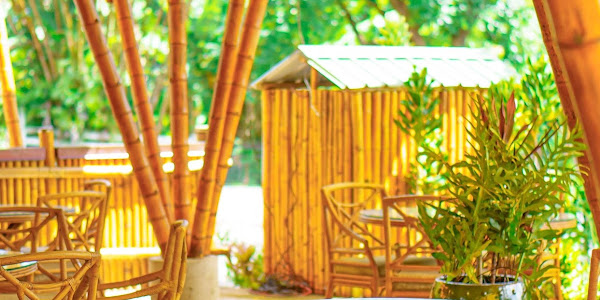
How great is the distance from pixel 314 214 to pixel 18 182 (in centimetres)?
227

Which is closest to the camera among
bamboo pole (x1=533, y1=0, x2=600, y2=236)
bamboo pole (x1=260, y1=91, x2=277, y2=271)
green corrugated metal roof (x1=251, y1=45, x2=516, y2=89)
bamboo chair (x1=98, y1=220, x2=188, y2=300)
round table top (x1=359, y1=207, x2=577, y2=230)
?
bamboo pole (x1=533, y1=0, x2=600, y2=236)

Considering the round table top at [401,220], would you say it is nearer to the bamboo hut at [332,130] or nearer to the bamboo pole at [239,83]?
the bamboo pole at [239,83]

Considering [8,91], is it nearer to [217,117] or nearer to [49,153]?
[49,153]

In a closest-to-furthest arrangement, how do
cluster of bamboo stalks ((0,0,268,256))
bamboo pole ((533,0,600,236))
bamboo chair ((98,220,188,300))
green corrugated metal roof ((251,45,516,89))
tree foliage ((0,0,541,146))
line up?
bamboo pole ((533,0,600,236)), bamboo chair ((98,220,188,300)), cluster of bamboo stalks ((0,0,268,256)), green corrugated metal roof ((251,45,516,89)), tree foliage ((0,0,541,146))

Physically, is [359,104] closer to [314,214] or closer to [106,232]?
[314,214]

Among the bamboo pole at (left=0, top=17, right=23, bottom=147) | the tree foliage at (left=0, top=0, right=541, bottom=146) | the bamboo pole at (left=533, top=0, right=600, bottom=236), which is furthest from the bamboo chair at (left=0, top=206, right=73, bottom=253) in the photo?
the tree foliage at (left=0, top=0, right=541, bottom=146)

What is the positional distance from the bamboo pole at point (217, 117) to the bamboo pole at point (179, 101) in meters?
0.09

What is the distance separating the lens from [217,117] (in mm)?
4371

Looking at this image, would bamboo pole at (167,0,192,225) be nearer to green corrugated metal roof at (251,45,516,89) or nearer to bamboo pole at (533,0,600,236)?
green corrugated metal roof at (251,45,516,89)

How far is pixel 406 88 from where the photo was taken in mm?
6316

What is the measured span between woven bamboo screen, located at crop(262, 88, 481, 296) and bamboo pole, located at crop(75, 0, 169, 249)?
2255mm

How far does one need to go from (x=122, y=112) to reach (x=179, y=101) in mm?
311

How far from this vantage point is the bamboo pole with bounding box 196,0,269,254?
13.9 feet

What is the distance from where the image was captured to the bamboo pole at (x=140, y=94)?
14.1 ft
